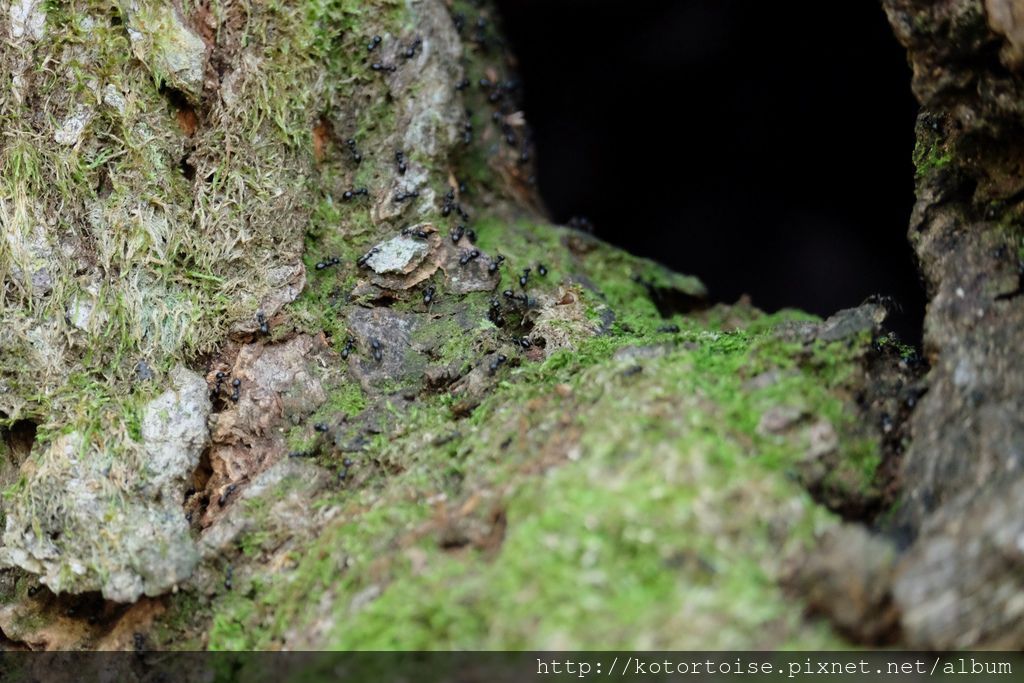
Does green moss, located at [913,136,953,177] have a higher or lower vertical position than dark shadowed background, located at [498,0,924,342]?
higher

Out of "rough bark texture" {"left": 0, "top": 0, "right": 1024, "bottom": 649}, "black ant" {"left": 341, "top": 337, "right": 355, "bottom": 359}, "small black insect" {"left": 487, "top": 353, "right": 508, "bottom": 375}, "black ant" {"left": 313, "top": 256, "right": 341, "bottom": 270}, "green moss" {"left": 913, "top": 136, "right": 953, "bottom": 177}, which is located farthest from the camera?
"black ant" {"left": 313, "top": 256, "right": 341, "bottom": 270}

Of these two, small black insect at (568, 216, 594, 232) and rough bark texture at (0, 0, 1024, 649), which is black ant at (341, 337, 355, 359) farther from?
small black insect at (568, 216, 594, 232)

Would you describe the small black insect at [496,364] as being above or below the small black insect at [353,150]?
below

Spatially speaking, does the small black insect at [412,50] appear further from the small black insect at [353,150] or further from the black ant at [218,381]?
the black ant at [218,381]

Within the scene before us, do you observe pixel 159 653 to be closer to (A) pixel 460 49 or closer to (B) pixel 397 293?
(B) pixel 397 293

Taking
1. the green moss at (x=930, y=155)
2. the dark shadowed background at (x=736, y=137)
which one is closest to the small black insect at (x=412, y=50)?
the green moss at (x=930, y=155)

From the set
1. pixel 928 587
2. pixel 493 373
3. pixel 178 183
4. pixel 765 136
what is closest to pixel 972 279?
pixel 928 587

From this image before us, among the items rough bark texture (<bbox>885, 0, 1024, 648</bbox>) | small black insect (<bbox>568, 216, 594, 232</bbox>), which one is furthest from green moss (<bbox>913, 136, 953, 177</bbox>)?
small black insect (<bbox>568, 216, 594, 232</bbox>)

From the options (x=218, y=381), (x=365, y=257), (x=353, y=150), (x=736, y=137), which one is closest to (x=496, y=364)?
(x=365, y=257)
